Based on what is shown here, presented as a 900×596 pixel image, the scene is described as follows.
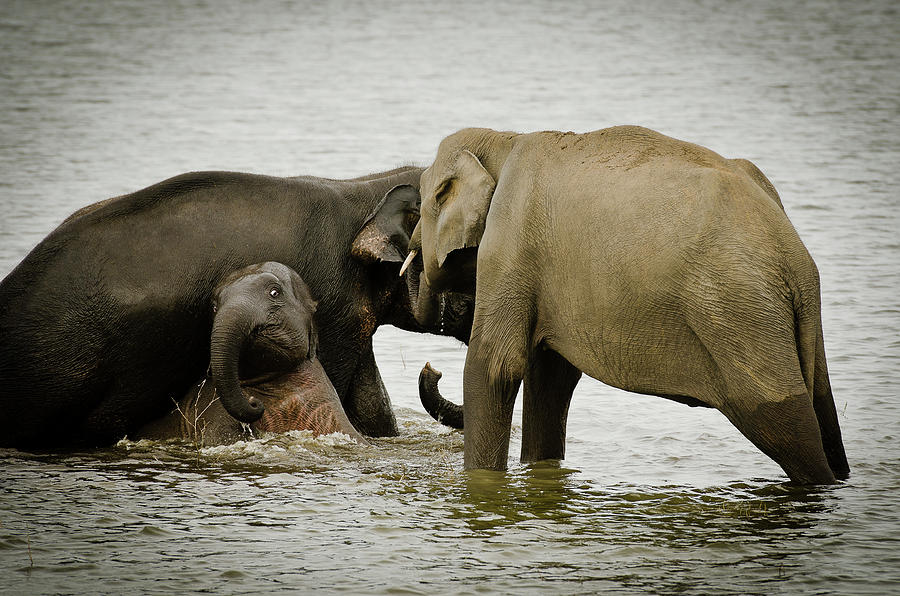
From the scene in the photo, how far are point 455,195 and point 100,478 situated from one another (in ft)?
7.36

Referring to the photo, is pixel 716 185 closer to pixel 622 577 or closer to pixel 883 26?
pixel 622 577

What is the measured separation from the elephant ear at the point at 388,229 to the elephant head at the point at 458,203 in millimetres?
635

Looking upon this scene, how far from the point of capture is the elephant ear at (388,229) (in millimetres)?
8445

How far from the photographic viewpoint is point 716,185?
6352mm

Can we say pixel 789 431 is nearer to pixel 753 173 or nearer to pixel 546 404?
pixel 753 173

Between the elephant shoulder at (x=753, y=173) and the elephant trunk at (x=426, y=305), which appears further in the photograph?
the elephant trunk at (x=426, y=305)

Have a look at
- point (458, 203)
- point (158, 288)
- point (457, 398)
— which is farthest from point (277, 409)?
point (457, 398)

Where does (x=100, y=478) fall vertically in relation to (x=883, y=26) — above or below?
below

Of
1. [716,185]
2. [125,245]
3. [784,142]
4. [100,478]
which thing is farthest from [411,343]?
[784,142]

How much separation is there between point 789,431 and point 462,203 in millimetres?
2004

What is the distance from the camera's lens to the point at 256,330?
310 inches

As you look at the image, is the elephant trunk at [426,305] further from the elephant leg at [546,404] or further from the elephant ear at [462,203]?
the elephant leg at [546,404]

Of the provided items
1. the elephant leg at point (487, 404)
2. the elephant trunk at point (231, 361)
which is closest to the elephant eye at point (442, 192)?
the elephant leg at point (487, 404)

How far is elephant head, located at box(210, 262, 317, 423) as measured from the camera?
7.55 meters
